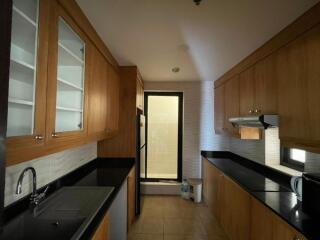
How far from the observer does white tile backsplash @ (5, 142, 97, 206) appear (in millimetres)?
1334

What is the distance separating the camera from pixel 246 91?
8.93 feet

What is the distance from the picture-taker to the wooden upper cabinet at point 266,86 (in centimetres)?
204

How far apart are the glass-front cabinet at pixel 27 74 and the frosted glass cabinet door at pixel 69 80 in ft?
0.79

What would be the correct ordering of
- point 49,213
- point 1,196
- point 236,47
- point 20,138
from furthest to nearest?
1. point 236,47
2. point 49,213
3. point 20,138
4. point 1,196

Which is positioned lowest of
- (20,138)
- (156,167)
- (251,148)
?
(156,167)

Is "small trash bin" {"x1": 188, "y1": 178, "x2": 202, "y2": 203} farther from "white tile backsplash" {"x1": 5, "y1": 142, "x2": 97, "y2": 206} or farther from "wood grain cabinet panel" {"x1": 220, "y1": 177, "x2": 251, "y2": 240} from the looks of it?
"white tile backsplash" {"x1": 5, "y1": 142, "x2": 97, "y2": 206}

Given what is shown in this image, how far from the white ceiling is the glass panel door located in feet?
2.09

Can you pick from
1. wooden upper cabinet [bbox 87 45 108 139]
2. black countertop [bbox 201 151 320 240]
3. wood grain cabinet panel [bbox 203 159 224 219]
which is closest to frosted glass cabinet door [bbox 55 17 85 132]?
wooden upper cabinet [bbox 87 45 108 139]

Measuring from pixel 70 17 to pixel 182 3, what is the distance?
802mm

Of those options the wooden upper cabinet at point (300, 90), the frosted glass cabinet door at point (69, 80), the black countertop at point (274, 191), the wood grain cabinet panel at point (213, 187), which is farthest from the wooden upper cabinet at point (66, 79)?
the wood grain cabinet panel at point (213, 187)

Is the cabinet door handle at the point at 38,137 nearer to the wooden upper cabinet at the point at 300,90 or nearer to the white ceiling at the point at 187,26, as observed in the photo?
the white ceiling at the point at 187,26

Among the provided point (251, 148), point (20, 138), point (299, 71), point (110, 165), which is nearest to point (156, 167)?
point (110, 165)

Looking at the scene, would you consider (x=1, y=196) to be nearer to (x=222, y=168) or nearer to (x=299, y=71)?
(x=299, y=71)

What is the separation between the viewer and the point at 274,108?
2.02 meters
